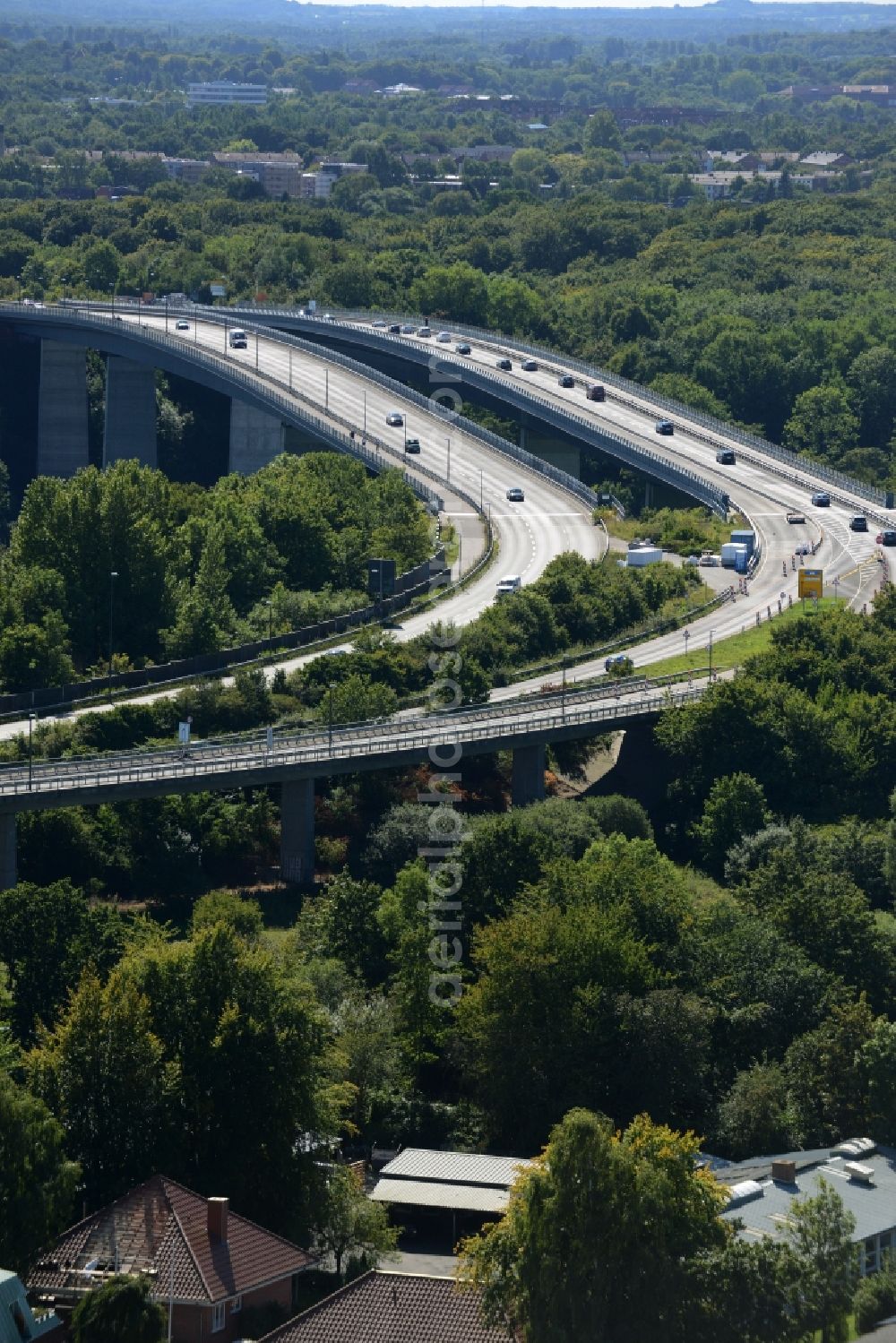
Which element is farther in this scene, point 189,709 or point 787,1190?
point 189,709

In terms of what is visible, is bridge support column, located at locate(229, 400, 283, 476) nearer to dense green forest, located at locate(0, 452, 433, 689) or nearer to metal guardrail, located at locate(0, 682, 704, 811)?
dense green forest, located at locate(0, 452, 433, 689)

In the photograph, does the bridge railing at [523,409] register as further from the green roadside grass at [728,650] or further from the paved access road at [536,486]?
the green roadside grass at [728,650]

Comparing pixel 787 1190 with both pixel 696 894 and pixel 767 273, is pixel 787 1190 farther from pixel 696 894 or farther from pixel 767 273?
pixel 767 273

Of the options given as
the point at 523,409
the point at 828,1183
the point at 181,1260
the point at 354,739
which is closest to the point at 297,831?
the point at 354,739

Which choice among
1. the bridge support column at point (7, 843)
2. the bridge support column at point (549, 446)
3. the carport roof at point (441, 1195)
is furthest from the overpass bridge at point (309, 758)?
the bridge support column at point (549, 446)

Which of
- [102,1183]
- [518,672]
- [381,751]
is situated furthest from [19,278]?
[102,1183]

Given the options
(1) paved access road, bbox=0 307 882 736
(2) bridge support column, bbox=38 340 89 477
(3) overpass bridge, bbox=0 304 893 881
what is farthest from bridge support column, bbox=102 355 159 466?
(2) bridge support column, bbox=38 340 89 477

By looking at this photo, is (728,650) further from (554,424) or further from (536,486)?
(554,424)
